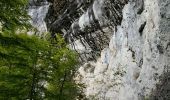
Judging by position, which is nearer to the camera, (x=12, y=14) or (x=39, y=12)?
(x=12, y=14)

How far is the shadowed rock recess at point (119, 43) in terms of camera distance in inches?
733

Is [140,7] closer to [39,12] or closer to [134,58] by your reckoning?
[134,58]

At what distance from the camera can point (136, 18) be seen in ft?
79.5

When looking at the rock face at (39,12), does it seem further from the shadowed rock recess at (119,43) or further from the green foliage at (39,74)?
the green foliage at (39,74)

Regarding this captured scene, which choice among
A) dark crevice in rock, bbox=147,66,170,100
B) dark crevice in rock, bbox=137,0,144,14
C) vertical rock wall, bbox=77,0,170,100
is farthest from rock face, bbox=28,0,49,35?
dark crevice in rock, bbox=147,66,170,100

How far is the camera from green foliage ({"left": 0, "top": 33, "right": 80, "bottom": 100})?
57.6ft

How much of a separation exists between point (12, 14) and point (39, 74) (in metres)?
8.72

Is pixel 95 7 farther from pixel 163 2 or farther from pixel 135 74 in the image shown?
pixel 163 2

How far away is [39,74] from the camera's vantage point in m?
19.5

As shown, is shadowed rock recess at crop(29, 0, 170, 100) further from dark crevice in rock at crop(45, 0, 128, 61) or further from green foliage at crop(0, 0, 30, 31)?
green foliage at crop(0, 0, 30, 31)

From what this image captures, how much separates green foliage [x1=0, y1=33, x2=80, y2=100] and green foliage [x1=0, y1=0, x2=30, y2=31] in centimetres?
441

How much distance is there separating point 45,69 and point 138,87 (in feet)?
17.0

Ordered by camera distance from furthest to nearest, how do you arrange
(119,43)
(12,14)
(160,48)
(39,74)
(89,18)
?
(89,18)
(119,43)
(39,74)
(160,48)
(12,14)

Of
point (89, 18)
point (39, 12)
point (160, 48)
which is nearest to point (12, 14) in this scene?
point (160, 48)
